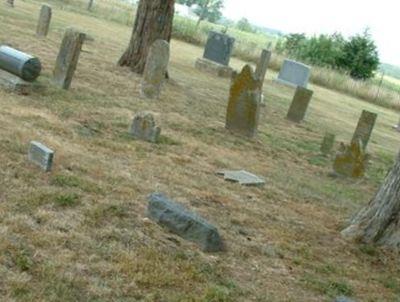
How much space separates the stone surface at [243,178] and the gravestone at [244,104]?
2842 millimetres

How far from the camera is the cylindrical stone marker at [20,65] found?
9.01 meters

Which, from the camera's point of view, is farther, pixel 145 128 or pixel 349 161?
pixel 349 161

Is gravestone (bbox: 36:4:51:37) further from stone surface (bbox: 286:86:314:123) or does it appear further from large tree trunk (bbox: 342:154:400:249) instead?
large tree trunk (bbox: 342:154:400:249)

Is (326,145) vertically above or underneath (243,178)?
above

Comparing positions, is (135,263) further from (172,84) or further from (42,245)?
(172,84)

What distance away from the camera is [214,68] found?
69.8ft

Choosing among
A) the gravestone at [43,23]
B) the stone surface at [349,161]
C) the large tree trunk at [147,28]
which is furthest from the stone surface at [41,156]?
the gravestone at [43,23]

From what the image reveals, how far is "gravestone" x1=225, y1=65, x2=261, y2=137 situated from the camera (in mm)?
10695

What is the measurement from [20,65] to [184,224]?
15.9 feet

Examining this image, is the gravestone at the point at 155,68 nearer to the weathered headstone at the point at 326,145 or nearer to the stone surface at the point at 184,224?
the weathered headstone at the point at 326,145

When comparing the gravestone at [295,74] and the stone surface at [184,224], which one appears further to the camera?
the gravestone at [295,74]

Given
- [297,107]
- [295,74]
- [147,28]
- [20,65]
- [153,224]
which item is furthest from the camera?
[295,74]

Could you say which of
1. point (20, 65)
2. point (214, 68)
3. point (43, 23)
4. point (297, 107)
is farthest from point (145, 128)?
point (214, 68)

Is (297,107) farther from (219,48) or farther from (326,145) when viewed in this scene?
(219,48)
